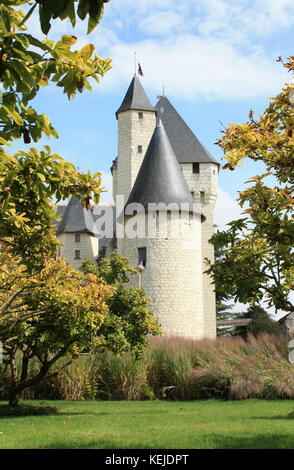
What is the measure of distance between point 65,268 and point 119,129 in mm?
22934

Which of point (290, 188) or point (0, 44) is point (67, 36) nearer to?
point (0, 44)

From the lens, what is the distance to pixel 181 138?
3294 cm

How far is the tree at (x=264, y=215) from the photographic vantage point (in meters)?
5.30

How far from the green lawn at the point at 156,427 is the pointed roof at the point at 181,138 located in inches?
842

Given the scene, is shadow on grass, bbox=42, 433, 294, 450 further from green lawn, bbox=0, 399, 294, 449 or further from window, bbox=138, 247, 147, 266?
window, bbox=138, 247, 147, 266

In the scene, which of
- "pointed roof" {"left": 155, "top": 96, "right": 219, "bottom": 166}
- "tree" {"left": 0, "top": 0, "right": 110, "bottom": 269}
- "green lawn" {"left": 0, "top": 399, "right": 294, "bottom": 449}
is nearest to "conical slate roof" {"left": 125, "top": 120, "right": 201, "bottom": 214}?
"pointed roof" {"left": 155, "top": 96, "right": 219, "bottom": 166}

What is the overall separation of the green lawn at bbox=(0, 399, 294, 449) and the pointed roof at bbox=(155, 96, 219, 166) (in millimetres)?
21374

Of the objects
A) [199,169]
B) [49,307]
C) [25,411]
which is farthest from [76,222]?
[49,307]

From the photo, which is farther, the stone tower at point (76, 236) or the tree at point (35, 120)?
the stone tower at point (76, 236)

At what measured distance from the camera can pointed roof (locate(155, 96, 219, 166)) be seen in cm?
3219

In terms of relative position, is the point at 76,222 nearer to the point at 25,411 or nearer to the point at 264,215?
the point at 25,411

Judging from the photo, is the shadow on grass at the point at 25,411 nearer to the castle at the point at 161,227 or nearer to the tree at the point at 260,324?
the castle at the point at 161,227

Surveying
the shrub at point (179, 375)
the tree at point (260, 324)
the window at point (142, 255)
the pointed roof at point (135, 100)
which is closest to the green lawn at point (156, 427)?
the shrub at point (179, 375)

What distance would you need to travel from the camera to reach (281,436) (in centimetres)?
710
